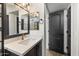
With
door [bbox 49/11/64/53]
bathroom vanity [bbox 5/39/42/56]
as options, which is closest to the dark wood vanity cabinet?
bathroom vanity [bbox 5/39/42/56]

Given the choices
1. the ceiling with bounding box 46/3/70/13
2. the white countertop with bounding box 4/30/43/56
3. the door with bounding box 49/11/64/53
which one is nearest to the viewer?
the white countertop with bounding box 4/30/43/56

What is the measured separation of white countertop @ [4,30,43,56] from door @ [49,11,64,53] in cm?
20

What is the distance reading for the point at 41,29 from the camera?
144 cm

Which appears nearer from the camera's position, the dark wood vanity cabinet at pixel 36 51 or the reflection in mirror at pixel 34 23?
the dark wood vanity cabinet at pixel 36 51

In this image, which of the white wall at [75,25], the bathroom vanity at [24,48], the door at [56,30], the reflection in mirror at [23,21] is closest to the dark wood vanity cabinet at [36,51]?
the bathroom vanity at [24,48]

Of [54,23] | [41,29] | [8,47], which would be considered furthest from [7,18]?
[54,23]

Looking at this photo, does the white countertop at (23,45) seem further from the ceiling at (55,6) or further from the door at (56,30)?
the ceiling at (55,6)

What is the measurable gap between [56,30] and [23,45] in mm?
545

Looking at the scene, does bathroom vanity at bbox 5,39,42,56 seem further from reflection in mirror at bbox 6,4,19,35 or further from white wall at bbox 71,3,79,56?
white wall at bbox 71,3,79,56

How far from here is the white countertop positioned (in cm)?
118

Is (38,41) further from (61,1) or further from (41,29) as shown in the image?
(61,1)

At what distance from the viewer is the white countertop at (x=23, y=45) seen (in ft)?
3.86

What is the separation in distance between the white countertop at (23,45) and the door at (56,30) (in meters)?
0.20

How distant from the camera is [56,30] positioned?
1600mm
